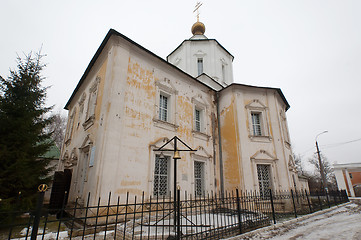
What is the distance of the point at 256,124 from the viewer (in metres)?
13.7

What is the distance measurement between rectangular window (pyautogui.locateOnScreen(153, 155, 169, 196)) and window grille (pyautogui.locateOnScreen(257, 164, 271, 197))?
6.12 metres

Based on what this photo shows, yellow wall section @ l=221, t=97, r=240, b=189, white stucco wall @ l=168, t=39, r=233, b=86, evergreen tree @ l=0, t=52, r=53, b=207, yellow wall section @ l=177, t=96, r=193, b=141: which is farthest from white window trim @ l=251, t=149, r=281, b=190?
evergreen tree @ l=0, t=52, r=53, b=207

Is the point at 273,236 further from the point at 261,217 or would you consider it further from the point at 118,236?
the point at 118,236

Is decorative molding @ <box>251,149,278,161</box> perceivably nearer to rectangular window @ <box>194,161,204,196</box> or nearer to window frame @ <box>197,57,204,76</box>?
rectangular window @ <box>194,161,204,196</box>

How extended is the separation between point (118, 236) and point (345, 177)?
32.8 metres

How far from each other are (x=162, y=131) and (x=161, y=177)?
2262 mm

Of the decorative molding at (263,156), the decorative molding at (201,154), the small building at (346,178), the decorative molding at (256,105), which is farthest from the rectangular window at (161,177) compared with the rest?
the small building at (346,178)

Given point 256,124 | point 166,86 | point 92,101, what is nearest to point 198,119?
point 166,86

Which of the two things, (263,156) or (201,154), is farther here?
(263,156)

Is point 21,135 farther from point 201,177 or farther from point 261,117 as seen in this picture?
point 261,117

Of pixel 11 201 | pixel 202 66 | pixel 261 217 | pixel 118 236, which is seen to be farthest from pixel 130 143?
pixel 202 66

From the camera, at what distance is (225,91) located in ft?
46.2

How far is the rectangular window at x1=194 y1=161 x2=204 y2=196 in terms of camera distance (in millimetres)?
11180

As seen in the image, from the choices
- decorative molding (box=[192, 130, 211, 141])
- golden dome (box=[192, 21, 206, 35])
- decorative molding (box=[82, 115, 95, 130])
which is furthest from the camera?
golden dome (box=[192, 21, 206, 35])
